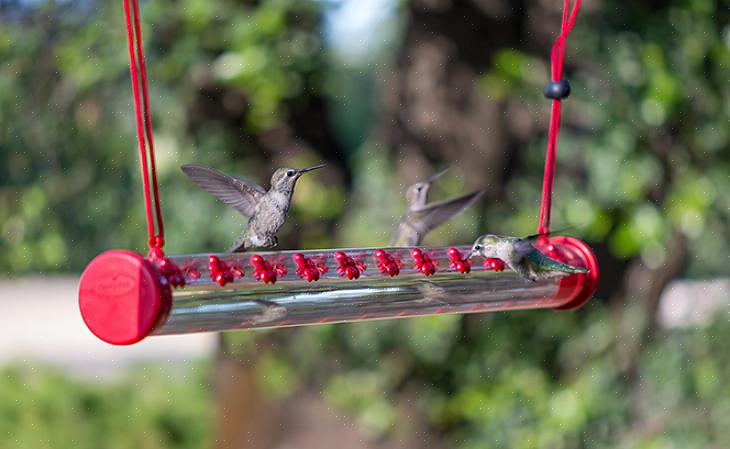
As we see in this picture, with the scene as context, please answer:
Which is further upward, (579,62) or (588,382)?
(579,62)

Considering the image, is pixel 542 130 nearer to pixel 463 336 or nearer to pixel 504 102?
pixel 504 102

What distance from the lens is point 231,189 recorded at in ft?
5.82

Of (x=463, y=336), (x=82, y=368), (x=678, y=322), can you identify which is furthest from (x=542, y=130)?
(x=82, y=368)

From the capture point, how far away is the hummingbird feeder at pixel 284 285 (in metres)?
1.42

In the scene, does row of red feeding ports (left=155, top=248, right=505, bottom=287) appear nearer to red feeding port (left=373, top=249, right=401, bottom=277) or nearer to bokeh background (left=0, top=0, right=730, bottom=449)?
red feeding port (left=373, top=249, right=401, bottom=277)

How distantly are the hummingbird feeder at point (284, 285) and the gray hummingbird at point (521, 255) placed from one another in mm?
25

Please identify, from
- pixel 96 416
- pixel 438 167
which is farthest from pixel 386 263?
pixel 96 416

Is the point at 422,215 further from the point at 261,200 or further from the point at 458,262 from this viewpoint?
the point at 261,200

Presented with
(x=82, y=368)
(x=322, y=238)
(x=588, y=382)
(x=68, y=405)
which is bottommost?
(x=82, y=368)

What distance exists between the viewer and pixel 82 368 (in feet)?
36.7

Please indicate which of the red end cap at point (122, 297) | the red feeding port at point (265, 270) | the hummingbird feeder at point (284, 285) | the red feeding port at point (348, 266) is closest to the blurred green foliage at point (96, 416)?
the hummingbird feeder at point (284, 285)

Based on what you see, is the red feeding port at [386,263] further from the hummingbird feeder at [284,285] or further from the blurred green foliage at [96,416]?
the blurred green foliage at [96,416]

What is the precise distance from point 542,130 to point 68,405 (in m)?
3.88

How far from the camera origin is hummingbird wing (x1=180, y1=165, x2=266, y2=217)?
1.70 meters
